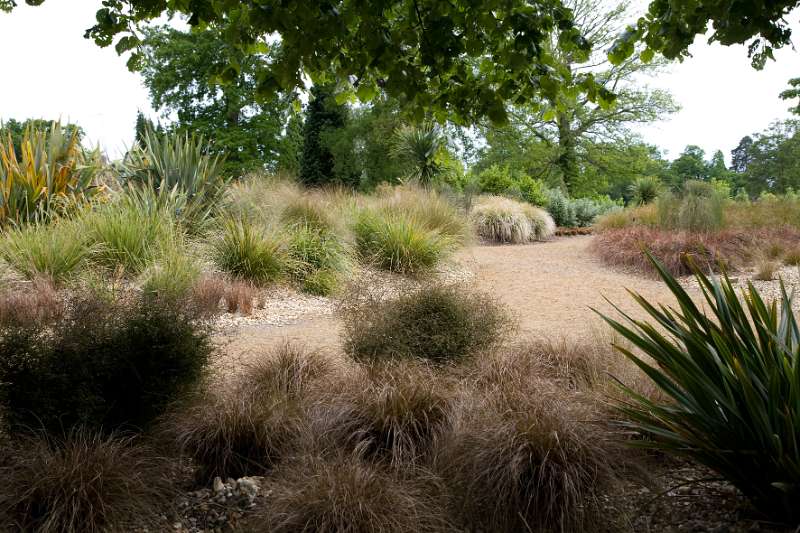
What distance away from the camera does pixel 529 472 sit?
2.74 m

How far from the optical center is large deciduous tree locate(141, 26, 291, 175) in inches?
1258

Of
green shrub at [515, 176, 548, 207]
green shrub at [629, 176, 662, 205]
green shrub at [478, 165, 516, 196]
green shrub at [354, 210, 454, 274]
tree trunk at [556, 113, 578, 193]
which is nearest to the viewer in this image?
green shrub at [354, 210, 454, 274]

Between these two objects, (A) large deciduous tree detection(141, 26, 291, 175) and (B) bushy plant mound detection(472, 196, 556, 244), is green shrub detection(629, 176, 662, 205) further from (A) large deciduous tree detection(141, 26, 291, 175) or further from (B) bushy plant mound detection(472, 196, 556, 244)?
(A) large deciduous tree detection(141, 26, 291, 175)

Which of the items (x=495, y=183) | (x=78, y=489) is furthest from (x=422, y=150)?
(x=78, y=489)

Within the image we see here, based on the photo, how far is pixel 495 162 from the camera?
Answer: 110ft

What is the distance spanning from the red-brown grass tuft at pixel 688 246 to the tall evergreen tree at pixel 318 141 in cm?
1629

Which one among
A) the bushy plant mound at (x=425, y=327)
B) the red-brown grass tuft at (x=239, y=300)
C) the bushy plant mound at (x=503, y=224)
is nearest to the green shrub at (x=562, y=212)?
the bushy plant mound at (x=503, y=224)

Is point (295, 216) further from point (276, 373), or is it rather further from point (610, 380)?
point (610, 380)

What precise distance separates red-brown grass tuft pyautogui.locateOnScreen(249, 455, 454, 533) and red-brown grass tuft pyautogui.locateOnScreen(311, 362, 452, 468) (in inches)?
12.8

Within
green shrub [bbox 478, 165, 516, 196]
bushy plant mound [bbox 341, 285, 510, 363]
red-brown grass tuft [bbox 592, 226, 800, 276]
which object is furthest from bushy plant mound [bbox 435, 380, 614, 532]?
green shrub [bbox 478, 165, 516, 196]

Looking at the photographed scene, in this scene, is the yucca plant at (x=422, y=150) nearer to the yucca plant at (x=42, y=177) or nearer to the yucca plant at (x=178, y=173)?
the yucca plant at (x=178, y=173)

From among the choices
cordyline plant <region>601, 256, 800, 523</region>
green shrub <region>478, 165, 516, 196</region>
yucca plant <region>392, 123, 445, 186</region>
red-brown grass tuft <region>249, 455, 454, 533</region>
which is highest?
yucca plant <region>392, 123, 445, 186</region>

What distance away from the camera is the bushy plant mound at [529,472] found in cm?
264

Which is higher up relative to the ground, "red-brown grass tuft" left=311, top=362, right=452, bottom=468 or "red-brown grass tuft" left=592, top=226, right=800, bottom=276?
"red-brown grass tuft" left=592, top=226, right=800, bottom=276
